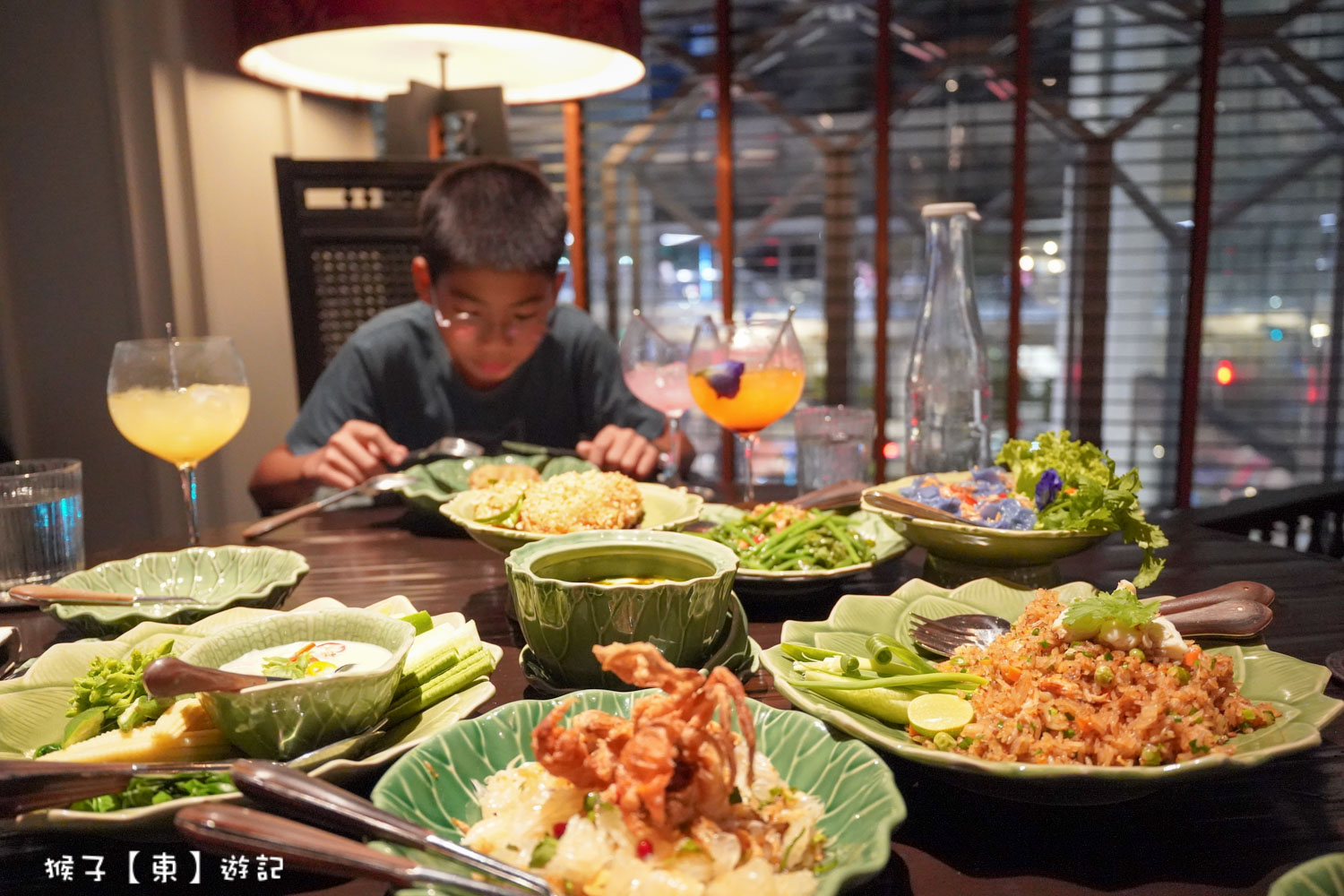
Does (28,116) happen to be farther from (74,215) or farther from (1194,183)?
(1194,183)

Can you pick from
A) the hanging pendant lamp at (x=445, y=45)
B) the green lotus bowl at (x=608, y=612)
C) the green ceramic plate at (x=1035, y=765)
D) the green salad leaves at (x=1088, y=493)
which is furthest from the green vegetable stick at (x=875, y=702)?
the hanging pendant lamp at (x=445, y=45)

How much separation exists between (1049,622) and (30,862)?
38.7 inches

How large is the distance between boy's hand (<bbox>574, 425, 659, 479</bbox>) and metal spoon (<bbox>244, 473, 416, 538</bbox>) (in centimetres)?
47

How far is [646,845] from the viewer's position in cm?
64

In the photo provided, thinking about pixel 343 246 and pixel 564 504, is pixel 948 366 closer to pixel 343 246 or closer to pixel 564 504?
pixel 564 504

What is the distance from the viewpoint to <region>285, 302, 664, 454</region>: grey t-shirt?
3016mm

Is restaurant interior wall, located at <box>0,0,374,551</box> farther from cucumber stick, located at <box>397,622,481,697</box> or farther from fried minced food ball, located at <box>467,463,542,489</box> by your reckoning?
cucumber stick, located at <box>397,622,481,697</box>

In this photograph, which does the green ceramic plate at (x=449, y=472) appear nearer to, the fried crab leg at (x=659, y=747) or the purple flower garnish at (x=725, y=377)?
the purple flower garnish at (x=725, y=377)

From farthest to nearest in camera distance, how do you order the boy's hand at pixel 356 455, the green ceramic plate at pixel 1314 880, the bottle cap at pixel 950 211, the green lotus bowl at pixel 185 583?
the boy's hand at pixel 356 455
the bottle cap at pixel 950 211
the green lotus bowl at pixel 185 583
the green ceramic plate at pixel 1314 880

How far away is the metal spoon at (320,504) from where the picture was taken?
1878 mm

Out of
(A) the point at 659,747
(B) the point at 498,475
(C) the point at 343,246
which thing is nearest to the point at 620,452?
(B) the point at 498,475

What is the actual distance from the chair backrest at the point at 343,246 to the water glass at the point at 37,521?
2099mm

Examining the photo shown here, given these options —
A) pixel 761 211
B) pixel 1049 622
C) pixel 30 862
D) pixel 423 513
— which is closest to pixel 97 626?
pixel 30 862

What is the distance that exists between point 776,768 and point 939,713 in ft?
0.58
